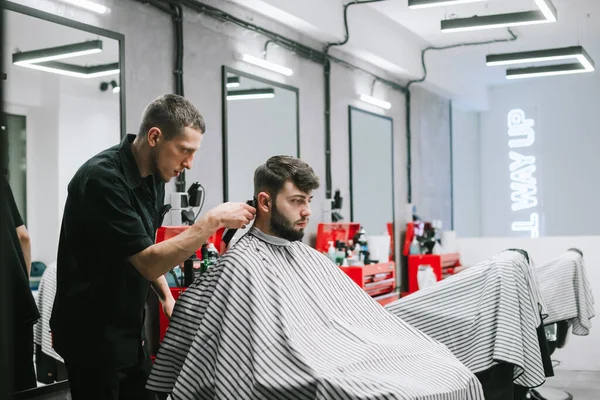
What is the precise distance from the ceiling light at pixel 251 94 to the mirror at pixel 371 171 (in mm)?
1387

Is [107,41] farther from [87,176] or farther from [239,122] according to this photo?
[87,176]

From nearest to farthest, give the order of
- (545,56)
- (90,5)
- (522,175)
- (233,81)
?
(90,5), (233,81), (545,56), (522,175)

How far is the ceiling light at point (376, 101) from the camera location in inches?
251

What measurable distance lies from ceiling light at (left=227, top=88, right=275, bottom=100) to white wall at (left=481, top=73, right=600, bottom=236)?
539 cm

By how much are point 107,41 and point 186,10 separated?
2.46ft

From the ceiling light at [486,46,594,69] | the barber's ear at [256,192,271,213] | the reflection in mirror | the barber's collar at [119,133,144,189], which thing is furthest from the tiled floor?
the barber's collar at [119,133,144,189]

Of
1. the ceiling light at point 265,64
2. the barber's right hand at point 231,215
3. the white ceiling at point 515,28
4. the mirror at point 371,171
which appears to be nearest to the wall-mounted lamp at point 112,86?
the ceiling light at point 265,64

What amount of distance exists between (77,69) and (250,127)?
157 centimetres

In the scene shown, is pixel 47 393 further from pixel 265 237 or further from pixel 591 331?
pixel 591 331

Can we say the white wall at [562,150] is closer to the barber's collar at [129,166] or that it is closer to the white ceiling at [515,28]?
the white ceiling at [515,28]

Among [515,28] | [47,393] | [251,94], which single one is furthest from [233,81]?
[515,28]

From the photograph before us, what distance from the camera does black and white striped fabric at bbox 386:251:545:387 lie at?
8.86ft

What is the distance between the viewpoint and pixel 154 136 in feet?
6.66

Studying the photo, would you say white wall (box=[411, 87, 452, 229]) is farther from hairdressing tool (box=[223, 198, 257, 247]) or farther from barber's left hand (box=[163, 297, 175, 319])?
barber's left hand (box=[163, 297, 175, 319])
